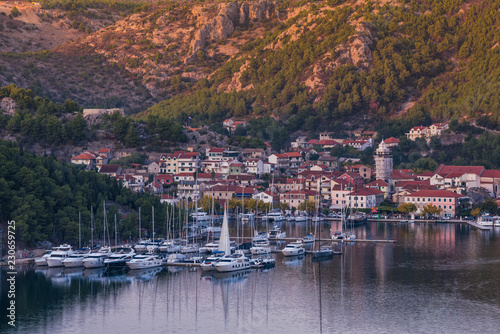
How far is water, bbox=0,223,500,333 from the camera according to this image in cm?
3606

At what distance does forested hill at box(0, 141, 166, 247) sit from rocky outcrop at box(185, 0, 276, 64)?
9853 cm

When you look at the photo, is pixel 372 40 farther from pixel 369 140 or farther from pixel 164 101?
pixel 164 101

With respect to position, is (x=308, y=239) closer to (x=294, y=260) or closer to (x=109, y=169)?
(x=294, y=260)

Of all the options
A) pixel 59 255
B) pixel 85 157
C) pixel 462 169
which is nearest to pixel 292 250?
pixel 59 255

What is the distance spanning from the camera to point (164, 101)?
14450 cm

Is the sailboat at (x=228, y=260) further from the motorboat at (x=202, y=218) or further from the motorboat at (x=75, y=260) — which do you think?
the motorboat at (x=202, y=218)

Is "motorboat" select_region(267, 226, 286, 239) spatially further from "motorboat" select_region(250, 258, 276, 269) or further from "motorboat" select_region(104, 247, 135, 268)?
"motorboat" select_region(104, 247, 135, 268)

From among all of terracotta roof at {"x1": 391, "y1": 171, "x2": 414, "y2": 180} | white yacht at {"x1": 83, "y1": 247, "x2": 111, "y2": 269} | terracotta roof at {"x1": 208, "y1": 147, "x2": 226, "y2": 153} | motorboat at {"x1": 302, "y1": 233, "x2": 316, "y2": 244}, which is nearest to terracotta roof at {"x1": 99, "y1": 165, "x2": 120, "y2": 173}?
terracotta roof at {"x1": 208, "y1": 147, "x2": 226, "y2": 153}

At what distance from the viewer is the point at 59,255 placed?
157ft

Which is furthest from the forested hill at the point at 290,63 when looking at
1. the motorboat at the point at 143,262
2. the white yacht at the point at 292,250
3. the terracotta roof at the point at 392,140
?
the motorboat at the point at 143,262

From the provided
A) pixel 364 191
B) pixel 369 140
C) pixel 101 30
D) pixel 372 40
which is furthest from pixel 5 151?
pixel 101 30

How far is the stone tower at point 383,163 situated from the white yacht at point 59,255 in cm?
4552

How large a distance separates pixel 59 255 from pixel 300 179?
42.0m

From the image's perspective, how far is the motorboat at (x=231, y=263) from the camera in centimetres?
4669
